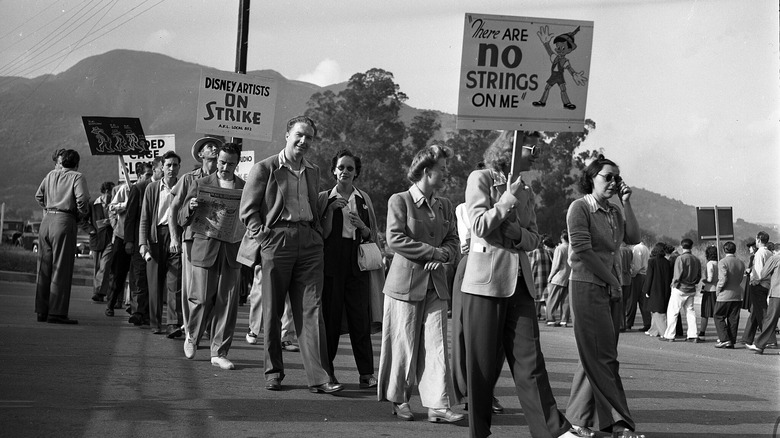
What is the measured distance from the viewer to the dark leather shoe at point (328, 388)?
8164mm

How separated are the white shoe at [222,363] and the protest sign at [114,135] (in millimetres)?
8034

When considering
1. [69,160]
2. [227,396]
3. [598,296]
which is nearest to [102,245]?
[69,160]

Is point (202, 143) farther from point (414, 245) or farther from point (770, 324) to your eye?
point (770, 324)

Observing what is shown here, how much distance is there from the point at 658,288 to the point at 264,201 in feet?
41.3

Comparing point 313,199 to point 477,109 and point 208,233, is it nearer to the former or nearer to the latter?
point 208,233

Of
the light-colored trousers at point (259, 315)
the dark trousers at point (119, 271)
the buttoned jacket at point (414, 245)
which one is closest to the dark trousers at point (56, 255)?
the light-colored trousers at point (259, 315)

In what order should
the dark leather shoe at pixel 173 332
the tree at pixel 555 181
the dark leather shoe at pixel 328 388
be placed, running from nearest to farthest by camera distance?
the dark leather shoe at pixel 328 388
the dark leather shoe at pixel 173 332
the tree at pixel 555 181

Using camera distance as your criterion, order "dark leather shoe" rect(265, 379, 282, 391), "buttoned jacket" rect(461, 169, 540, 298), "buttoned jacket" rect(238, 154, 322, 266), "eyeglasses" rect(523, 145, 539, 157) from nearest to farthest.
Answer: "buttoned jacket" rect(461, 169, 540, 298) < "eyeglasses" rect(523, 145, 539, 157) < "dark leather shoe" rect(265, 379, 282, 391) < "buttoned jacket" rect(238, 154, 322, 266)

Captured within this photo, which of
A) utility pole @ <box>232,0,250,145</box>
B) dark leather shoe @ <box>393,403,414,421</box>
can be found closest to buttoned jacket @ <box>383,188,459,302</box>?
dark leather shoe @ <box>393,403,414,421</box>

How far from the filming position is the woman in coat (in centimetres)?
1928

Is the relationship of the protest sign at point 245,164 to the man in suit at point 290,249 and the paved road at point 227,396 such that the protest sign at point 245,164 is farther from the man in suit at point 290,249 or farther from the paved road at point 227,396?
the man in suit at point 290,249

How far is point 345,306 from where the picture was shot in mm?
9078

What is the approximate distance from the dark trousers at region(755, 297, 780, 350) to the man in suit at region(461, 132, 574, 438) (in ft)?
36.1

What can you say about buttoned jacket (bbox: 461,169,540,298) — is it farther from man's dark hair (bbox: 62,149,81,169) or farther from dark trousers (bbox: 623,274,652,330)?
dark trousers (bbox: 623,274,652,330)
